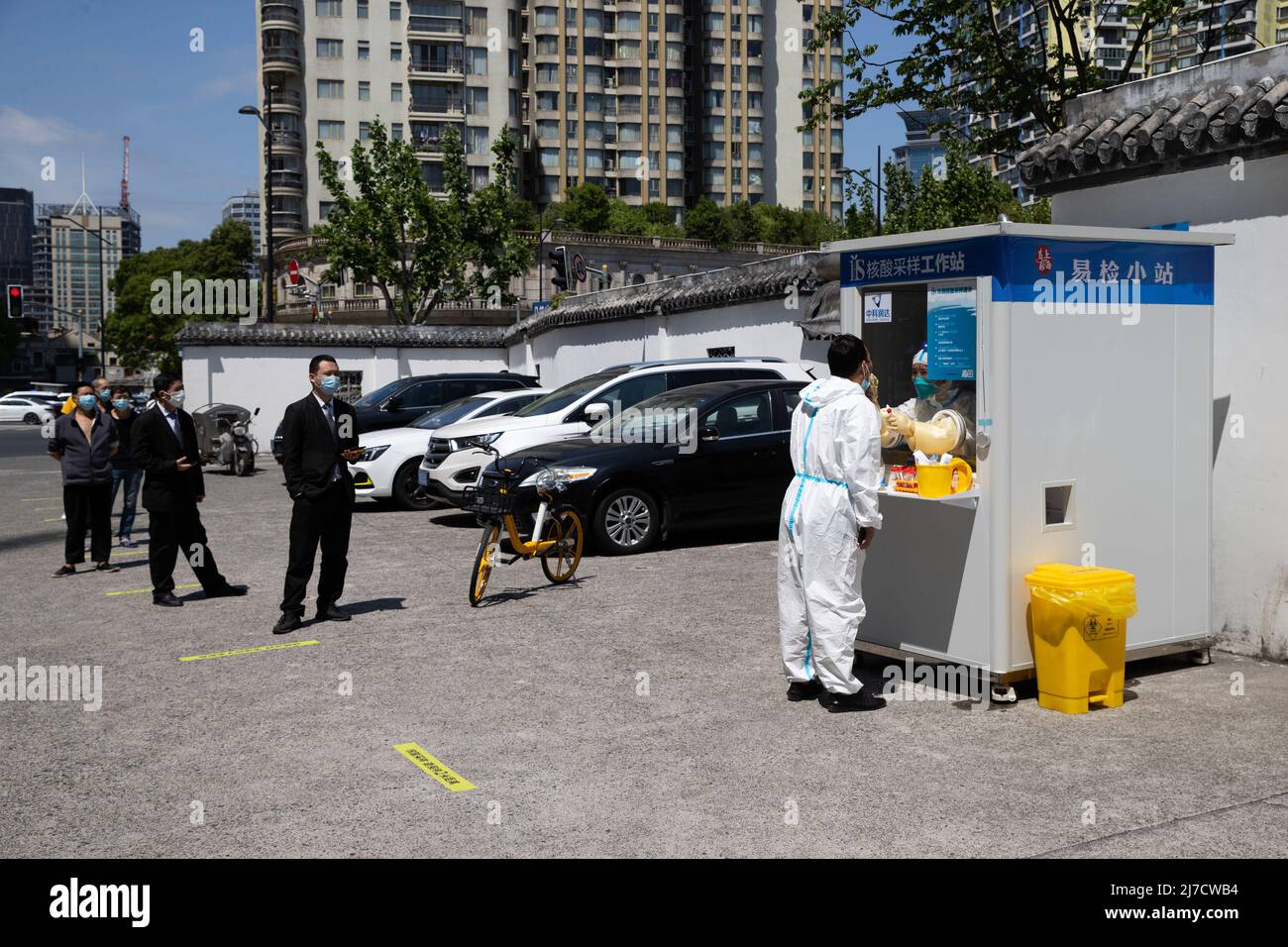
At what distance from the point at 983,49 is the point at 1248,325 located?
12203mm

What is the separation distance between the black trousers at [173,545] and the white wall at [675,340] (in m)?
9.26

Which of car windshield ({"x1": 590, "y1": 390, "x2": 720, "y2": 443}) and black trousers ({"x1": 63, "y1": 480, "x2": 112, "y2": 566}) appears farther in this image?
car windshield ({"x1": 590, "y1": 390, "x2": 720, "y2": 443})

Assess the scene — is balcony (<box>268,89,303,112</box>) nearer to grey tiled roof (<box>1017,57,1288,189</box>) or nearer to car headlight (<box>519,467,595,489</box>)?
car headlight (<box>519,467,595,489</box>)

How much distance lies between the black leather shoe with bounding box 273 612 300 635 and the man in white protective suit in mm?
4145

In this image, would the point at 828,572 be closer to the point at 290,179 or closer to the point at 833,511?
the point at 833,511

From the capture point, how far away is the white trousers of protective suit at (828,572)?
6699 millimetres

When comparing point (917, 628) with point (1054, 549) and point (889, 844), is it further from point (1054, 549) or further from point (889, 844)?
point (889, 844)

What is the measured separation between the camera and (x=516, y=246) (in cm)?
4316

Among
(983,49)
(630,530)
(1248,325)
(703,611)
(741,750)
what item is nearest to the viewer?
(741,750)

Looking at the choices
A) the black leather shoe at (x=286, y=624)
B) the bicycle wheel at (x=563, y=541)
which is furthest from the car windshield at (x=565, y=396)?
the black leather shoe at (x=286, y=624)

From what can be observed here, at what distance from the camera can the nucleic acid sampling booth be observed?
6945 millimetres

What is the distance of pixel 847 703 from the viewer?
22.9 feet

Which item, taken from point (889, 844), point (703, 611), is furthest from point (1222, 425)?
point (889, 844)

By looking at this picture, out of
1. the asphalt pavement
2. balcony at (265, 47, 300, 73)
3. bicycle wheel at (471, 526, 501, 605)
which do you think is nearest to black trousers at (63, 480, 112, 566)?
the asphalt pavement
